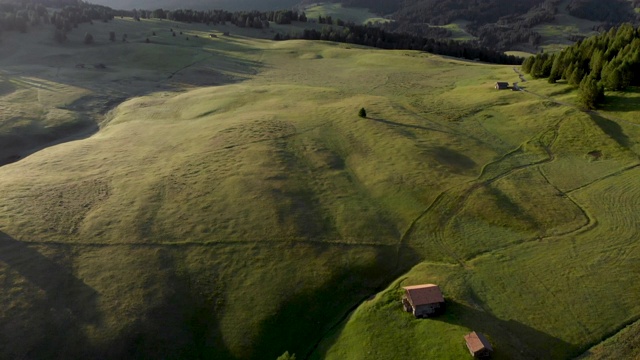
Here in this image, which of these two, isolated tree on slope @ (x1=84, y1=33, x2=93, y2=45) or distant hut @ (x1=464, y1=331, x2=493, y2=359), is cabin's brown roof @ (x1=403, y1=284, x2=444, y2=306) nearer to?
distant hut @ (x1=464, y1=331, x2=493, y2=359)

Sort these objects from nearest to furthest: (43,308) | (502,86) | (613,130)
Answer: (43,308), (613,130), (502,86)

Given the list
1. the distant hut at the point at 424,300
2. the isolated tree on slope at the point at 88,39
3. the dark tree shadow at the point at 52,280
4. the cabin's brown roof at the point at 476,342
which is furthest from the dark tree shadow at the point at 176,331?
the isolated tree on slope at the point at 88,39

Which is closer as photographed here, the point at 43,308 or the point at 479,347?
the point at 479,347

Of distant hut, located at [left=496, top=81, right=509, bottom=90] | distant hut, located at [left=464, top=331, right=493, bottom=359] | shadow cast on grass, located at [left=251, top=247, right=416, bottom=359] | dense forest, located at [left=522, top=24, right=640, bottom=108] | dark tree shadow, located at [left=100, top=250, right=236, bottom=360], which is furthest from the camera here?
distant hut, located at [left=496, top=81, right=509, bottom=90]

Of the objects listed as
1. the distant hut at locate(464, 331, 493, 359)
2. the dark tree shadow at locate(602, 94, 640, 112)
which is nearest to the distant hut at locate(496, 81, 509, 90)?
the dark tree shadow at locate(602, 94, 640, 112)

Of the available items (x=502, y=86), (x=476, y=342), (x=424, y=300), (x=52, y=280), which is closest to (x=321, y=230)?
(x=424, y=300)

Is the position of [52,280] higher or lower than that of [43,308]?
higher

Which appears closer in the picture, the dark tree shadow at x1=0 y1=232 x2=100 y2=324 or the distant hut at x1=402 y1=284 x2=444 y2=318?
the distant hut at x1=402 y1=284 x2=444 y2=318

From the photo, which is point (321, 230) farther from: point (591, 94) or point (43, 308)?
point (591, 94)
